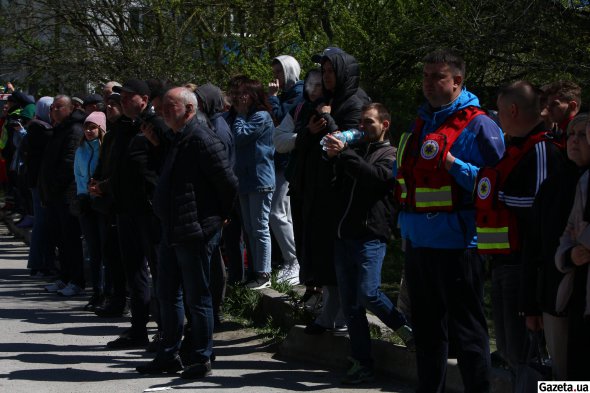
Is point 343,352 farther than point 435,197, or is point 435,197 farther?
point 343,352

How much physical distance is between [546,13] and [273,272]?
3.55m

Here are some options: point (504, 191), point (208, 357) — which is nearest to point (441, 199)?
point (504, 191)

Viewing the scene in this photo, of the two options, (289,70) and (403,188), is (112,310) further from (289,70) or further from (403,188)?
(403,188)

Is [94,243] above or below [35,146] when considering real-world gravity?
below

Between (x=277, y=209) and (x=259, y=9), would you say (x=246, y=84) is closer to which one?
(x=277, y=209)

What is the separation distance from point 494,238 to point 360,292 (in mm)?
1577

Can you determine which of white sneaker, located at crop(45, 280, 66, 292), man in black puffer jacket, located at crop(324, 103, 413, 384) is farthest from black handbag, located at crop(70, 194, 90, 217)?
man in black puffer jacket, located at crop(324, 103, 413, 384)

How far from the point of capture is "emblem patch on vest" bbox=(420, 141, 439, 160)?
19.0ft

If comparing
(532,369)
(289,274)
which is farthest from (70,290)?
(532,369)

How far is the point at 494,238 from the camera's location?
5594 millimetres

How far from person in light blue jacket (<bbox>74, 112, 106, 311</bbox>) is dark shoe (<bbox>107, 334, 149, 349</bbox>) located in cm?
159

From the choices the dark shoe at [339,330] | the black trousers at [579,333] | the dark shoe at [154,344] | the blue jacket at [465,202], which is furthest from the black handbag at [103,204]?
the black trousers at [579,333]

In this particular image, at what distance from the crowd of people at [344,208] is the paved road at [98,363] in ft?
0.58

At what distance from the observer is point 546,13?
994 centimetres
